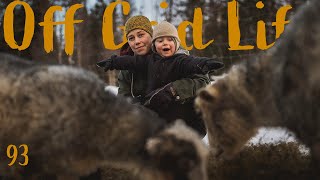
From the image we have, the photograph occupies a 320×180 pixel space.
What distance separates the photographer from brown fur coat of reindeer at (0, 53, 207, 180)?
138 inches

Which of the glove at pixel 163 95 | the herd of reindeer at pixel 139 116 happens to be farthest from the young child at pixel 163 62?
the herd of reindeer at pixel 139 116

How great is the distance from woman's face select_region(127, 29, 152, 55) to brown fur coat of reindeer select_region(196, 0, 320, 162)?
1580 mm

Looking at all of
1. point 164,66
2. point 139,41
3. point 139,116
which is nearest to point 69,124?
point 139,116

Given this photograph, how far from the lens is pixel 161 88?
488 cm

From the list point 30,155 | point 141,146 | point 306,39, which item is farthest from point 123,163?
point 306,39

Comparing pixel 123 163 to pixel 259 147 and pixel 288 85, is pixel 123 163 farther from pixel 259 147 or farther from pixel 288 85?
pixel 259 147

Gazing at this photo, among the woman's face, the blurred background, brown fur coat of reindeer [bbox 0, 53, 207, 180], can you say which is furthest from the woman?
the blurred background

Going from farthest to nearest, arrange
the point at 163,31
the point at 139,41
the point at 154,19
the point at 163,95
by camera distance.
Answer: the point at 154,19
the point at 139,41
the point at 163,31
the point at 163,95

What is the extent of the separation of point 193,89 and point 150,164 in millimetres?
1764

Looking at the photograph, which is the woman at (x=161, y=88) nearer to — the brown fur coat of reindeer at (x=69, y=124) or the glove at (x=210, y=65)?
the glove at (x=210, y=65)

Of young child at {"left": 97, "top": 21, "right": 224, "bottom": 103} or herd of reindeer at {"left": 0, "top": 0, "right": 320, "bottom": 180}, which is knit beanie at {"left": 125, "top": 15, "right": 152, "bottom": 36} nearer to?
young child at {"left": 97, "top": 21, "right": 224, "bottom": 103}

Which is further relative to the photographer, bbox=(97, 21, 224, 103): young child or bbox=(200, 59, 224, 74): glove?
bbox=(97, 21, 224, 103): young child

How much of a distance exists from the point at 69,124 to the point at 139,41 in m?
2.19

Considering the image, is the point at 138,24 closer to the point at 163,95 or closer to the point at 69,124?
the point at 163,95
